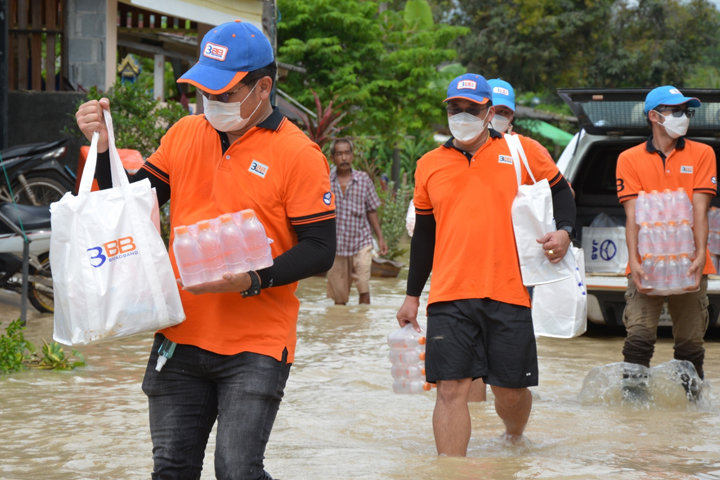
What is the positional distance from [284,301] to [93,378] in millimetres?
4172

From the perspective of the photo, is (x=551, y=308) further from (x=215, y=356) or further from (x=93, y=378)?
(x=93, y=378)

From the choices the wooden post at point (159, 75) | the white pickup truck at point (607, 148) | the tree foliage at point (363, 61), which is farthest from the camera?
the tree foliage at point (363, 61)

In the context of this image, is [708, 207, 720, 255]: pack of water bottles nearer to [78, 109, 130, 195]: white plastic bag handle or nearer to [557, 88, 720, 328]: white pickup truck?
[557, 88, 720, 328]: white pickup truck

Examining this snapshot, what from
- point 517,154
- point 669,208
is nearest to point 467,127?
point 517,154

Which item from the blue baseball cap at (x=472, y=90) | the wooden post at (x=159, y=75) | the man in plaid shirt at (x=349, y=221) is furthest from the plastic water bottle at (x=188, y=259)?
the wooden post at (x=159, y=75)

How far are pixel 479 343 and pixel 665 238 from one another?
6.92 ft

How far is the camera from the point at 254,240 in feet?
9.66

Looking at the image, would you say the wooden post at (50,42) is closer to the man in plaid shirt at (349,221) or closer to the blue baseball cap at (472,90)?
the man in plaid shirt at (349,221)

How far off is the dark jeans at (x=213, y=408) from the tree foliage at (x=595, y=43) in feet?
102

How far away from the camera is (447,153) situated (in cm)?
467

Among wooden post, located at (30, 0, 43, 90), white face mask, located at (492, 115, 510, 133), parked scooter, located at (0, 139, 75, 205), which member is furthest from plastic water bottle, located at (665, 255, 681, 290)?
wooden post, located at (30, 0, 43, 90)

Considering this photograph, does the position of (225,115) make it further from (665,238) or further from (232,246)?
(665,238)

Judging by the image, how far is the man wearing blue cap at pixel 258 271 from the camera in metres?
3.02

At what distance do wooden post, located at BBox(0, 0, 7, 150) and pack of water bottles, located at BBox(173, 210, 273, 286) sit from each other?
27.3 ft
